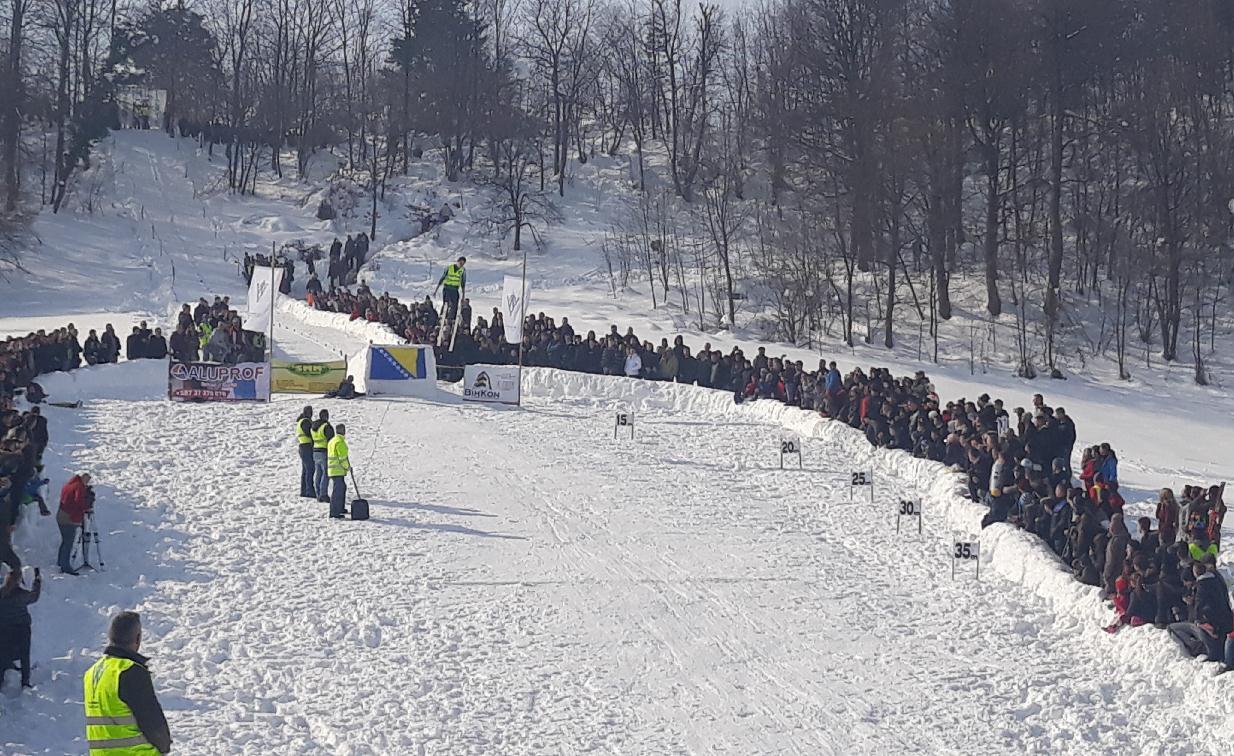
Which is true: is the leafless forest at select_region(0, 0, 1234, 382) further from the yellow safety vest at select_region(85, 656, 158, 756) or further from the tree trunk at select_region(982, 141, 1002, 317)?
the yellow safety vest at select_region(85, 656, 158, 756)

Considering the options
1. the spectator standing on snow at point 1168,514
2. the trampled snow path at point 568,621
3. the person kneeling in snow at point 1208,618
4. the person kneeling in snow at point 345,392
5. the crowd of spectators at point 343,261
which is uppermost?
the crowd of spectators at point 343,261

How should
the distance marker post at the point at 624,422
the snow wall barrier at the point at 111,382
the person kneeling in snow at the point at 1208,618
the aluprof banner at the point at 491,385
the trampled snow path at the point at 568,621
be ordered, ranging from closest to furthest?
the trampled snow path at the point at 568,621, the person kneeling in snow at the point at 1208,618, the distance marker post at the point at 624,422, the snow wall barrier at the point at 111,382, the aluprof banner at the point at 491,385

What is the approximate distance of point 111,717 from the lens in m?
7.33

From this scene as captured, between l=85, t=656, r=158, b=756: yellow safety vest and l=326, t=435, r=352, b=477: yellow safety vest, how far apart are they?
39.1 feet

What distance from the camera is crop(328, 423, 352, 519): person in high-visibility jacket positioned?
1936 centimetres

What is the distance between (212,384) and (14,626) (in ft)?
50.1

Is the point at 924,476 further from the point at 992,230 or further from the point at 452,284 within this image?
the point at 992,230

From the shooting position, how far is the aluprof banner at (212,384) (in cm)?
2688

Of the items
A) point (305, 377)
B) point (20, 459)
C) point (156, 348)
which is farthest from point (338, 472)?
point (156, 348)

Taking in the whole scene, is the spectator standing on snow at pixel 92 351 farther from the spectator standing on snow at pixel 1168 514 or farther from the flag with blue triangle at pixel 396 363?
the spectator standing on snow at pixel 1168 514

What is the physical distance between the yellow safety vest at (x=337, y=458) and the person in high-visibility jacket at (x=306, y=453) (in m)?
0.80

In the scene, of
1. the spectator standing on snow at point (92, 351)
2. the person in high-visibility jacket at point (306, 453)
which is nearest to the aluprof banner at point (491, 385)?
the person in high-visibility jacket at point (306, 453)

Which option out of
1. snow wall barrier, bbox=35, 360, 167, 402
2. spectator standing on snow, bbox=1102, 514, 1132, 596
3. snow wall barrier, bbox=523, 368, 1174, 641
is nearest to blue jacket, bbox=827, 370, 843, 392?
snow wall barrier, bbox=523, 368, 1174, 641

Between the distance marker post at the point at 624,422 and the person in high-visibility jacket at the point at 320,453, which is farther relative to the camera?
the distance marker post at the point at 624,422
